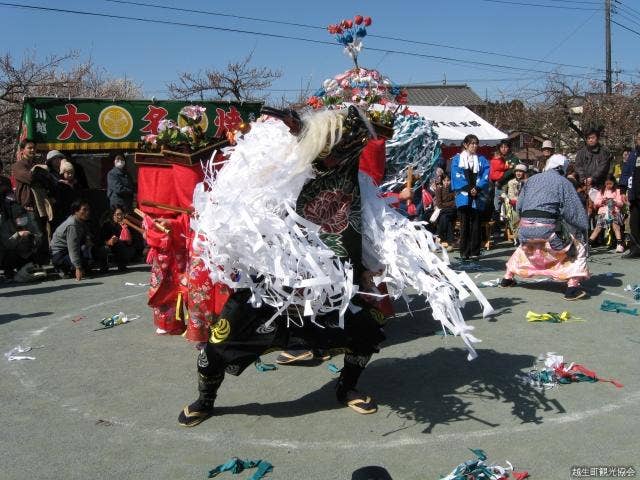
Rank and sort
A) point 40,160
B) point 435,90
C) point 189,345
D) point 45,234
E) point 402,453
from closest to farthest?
point 402,453 → point 189,345 → point 45,234 → point 40,160 → point 435,90

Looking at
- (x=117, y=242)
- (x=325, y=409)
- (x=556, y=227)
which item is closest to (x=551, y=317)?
(x=556, y=227)

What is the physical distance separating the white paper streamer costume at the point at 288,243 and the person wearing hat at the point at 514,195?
8621 mm

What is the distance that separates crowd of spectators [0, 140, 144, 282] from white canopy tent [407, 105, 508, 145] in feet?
25.4

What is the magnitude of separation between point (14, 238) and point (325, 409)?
676 centimetres

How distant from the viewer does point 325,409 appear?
4.05 m

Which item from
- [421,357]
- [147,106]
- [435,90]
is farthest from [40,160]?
[435,90]

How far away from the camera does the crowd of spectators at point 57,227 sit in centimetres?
910

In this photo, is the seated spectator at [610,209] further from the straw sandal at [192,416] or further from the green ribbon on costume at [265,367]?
the straw sandal at [192,416]

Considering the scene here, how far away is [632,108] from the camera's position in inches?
664

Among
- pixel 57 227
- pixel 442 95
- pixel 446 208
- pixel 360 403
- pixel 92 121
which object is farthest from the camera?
pixel 442 95

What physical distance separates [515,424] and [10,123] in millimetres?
19462

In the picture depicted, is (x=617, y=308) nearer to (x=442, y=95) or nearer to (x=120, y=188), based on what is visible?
(x=120, y=188)

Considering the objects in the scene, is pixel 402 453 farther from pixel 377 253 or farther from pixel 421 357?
pixel 421 357

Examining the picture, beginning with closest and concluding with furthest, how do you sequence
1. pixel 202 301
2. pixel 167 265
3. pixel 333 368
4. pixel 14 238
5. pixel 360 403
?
pixel 360 403 → pixel 333 368 → pixel 202 301 → pixel 167 265 → pixel 14 238
